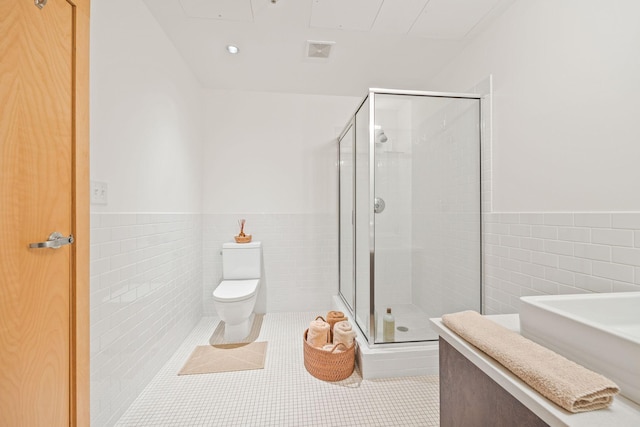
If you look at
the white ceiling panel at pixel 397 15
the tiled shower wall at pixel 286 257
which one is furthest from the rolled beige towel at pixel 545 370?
the tiled shower wall at pixel 286 257

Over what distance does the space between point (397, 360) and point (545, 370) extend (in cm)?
134

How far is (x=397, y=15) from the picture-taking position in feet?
5.59

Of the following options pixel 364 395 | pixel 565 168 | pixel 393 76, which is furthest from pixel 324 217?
pixel 565 168

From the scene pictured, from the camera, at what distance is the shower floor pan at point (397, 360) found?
5.70 ft

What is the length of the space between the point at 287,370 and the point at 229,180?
183 cm

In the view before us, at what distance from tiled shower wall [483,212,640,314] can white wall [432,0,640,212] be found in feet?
0.23

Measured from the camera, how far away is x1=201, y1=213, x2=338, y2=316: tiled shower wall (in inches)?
109

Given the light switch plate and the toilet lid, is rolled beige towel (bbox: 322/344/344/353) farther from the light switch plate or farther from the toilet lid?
the light switch plate

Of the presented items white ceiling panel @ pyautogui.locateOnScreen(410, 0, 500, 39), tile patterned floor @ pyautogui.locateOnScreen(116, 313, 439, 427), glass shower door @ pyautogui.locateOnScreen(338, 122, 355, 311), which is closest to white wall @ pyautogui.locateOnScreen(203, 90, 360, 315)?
glass shower door @ pyautogui.locateOnScreen(338, 122, 355, 311)
